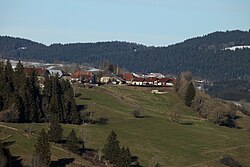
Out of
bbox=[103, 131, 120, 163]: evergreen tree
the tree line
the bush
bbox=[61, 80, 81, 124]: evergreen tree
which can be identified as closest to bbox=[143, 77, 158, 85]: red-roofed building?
the tree line

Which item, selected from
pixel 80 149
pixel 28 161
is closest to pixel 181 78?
pixel 80 149

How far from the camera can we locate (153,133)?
76.2m

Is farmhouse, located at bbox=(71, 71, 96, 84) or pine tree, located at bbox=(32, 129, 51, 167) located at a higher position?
farmhouse, located at bbox=(71, 71, 96, 84)

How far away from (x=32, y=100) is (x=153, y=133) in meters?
16.4

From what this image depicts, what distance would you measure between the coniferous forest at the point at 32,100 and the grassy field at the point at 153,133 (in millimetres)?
2617

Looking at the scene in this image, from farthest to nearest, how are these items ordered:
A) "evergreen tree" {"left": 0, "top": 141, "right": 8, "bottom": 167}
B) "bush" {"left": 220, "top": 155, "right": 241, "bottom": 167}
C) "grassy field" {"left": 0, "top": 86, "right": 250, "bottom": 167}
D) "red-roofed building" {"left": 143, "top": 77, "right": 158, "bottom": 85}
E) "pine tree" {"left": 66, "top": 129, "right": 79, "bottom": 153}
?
"red-roofed building" {"left": 143, "top": 77, "right": 158, "bottom": 85} < "bush" {"left": 220, "top": 155, "right": 241, "bottom": 167} < "grassy field" {"left": 0, "top": 86, "right": 250, "bottom": 167} < "pine tree" {"left": 66, "top": 129, "right": 79, "bottom": 153} < "evergreen tree" {"left": 0, "top": 141, "right": 8, "bottom": 167}

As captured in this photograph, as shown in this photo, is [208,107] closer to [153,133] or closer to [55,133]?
[153,133]

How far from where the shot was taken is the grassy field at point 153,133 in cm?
6169

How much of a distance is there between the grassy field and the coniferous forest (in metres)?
2.62

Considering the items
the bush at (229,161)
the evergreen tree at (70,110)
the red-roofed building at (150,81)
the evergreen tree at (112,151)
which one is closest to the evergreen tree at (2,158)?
the evergreen tree at (112,151)

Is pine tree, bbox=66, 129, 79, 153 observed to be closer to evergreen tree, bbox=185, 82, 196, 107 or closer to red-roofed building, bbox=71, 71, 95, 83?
evergreen tree, bbox=185, 82, 196, 107

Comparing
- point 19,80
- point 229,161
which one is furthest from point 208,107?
point 19,80

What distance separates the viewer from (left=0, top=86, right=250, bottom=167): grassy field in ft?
202

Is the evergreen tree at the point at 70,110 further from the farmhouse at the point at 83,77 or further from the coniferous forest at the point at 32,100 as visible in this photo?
the farmhouse at the point at 83,77
